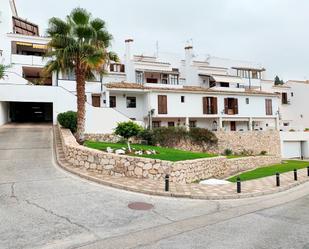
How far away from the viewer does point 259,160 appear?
1095 inches

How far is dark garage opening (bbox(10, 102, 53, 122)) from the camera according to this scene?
34.9 m

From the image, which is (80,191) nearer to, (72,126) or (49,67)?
(49,67)

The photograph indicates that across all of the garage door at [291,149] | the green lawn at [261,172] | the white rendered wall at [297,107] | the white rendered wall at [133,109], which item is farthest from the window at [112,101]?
the white rendered wall at [297,107]

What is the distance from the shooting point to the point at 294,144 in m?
38.9

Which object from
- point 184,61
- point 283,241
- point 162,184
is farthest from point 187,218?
point 184,61

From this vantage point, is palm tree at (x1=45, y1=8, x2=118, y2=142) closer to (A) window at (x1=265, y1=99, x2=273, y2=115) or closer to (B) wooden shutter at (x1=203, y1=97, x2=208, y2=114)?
(B) wooden shutter at (x1=203, y1=97, x2=208, y2=114)

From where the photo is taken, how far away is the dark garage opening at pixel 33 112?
34.9 metres

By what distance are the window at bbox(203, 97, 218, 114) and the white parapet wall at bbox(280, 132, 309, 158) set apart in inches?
364

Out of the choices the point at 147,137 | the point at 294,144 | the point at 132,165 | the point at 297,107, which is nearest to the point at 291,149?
the point at 294,144

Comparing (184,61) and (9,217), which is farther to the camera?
(184,61)

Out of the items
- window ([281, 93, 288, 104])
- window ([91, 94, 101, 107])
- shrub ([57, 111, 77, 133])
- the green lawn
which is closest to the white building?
window ([91, 94, 101, 107])

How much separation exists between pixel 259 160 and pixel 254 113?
48.4 ft

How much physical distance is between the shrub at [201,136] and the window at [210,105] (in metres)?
6.26

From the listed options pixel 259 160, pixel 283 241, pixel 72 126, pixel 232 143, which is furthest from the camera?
pixel 232 143
